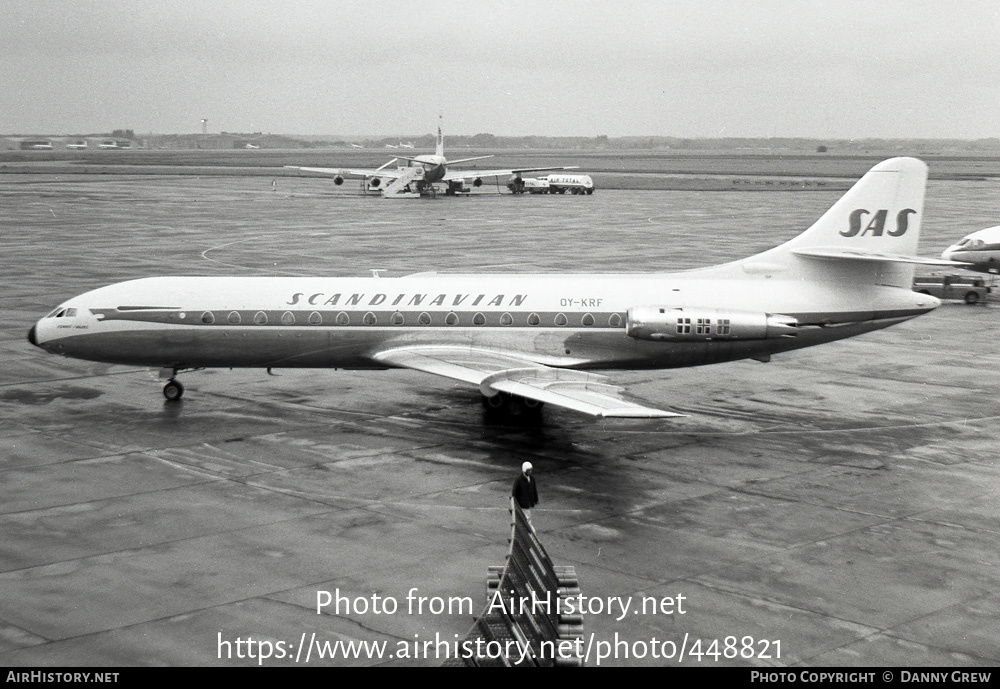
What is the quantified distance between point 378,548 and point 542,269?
3413 cm

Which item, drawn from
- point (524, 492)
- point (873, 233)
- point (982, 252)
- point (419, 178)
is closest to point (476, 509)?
point (524, 492)

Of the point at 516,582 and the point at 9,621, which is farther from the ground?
the point at 516,582

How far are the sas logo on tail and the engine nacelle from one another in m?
3.43

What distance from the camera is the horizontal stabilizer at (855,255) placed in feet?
83.4

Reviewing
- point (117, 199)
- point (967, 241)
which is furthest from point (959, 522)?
point (117, 199)

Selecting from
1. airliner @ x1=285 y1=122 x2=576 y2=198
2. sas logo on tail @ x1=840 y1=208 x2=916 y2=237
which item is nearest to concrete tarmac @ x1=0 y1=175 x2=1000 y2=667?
sas logo on tail @ x1=840 y1=208 x2=916 y2=237

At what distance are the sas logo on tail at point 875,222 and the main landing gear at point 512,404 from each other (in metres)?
9.25

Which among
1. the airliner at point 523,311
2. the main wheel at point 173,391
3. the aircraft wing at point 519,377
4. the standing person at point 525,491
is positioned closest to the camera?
the standing person at point 525,491

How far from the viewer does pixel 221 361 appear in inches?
1066

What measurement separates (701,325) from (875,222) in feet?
18.6

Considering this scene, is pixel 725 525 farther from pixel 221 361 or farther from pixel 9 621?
pixel 221 361

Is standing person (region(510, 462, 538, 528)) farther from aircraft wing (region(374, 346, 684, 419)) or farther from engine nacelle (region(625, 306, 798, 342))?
engine nacelle (region(625, 306, 798, 342))

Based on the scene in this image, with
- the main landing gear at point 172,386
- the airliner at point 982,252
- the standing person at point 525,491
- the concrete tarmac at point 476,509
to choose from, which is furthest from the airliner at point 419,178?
the standing person at point 525,491

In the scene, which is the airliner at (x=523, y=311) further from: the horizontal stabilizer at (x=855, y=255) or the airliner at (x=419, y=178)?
the airliner at (x=419, y=178)
